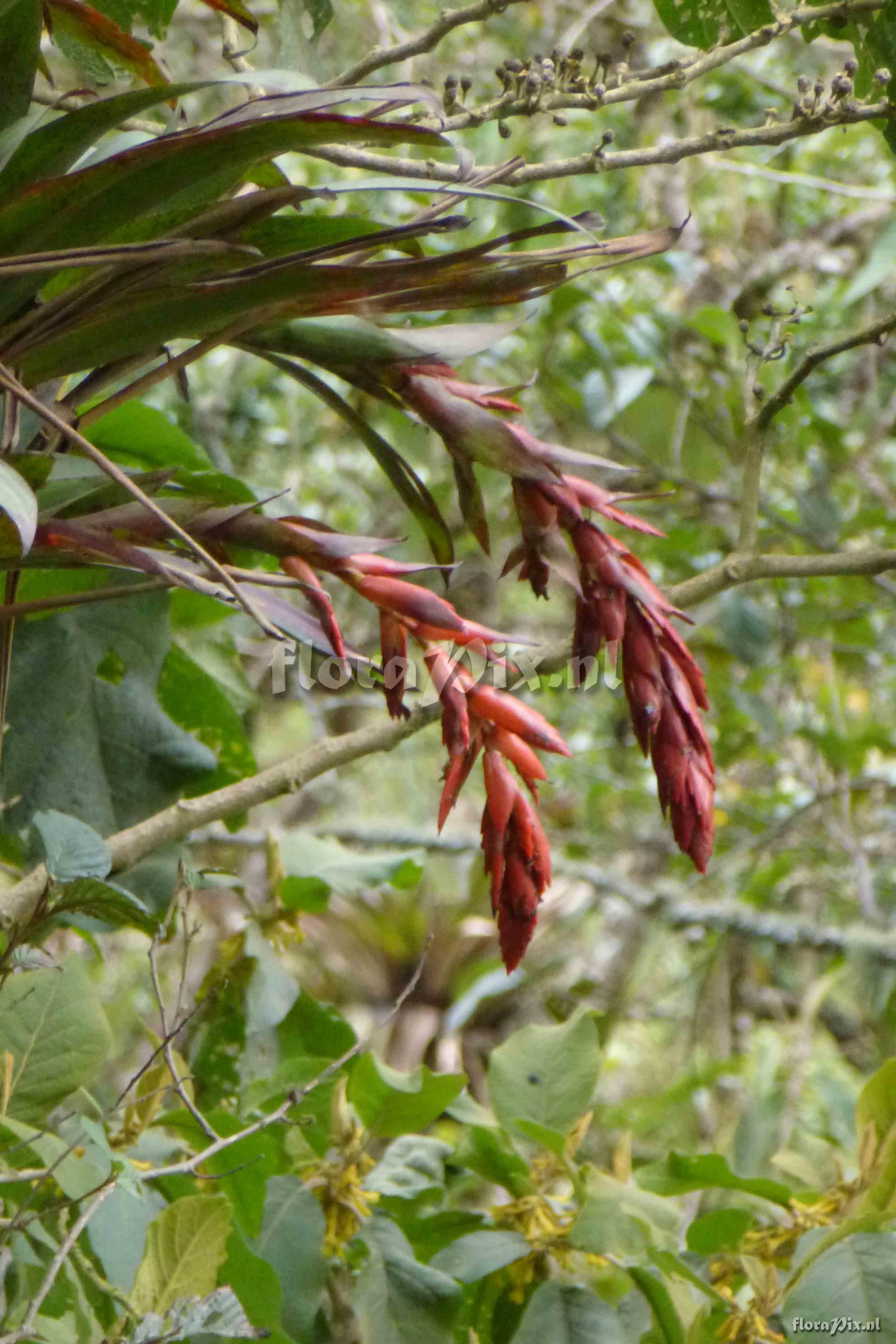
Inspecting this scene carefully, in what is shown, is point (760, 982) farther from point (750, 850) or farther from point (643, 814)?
point (750, 850)

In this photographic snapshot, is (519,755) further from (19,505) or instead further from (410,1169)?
(410,1169)

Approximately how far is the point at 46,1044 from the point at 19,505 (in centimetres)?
35

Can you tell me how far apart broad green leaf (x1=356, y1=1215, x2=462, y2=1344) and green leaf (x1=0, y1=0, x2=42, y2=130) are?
1.75ft

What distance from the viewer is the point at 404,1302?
605 mm

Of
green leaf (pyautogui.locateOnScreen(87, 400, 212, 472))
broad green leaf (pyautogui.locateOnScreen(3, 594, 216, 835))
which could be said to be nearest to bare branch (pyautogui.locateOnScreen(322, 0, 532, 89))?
green leaf (pyautogui.locateOnScreen(87, 400, 212, 472))

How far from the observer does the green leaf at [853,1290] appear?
537 mm

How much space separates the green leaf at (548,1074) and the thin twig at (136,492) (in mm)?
385

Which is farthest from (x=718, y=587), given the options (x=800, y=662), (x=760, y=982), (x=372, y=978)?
(x=760, y=982)

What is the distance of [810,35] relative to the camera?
777mm

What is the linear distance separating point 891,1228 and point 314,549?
442 millimetres

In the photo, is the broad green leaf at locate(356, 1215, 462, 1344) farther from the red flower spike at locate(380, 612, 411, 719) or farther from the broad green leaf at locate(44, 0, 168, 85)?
the broad green leaf at locate(44, 0, 168, 85)

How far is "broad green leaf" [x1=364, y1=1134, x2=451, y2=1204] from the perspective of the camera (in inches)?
27.7

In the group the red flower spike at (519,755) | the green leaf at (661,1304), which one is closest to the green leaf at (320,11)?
the red flower spike at (519,755)

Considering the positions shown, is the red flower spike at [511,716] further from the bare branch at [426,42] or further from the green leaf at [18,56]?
the bare branch at [426,42]
